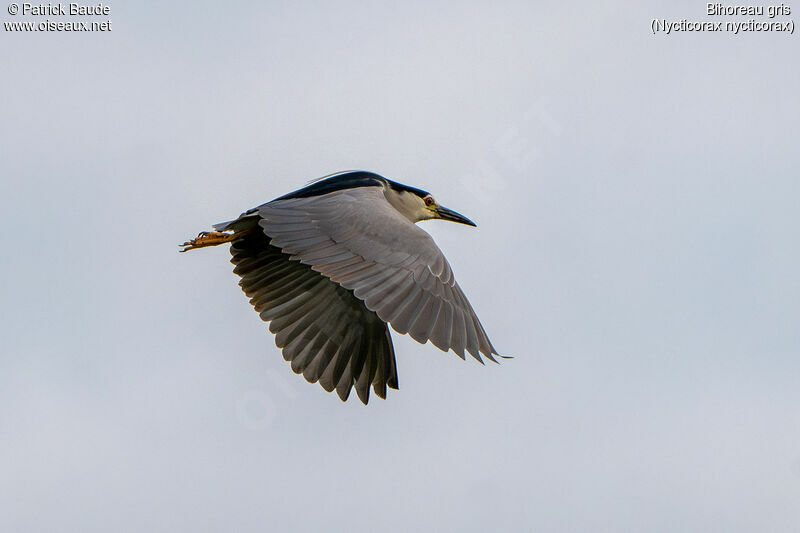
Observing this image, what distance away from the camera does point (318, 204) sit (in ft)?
27.2

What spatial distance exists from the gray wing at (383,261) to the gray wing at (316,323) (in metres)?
0.67

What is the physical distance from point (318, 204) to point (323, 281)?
877 mm

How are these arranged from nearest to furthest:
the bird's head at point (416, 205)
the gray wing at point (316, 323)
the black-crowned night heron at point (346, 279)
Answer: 1. the black-crowned night heron at point (346, 279)
2. the gray wing at point (316, 323)
3. the bird's head at point (416, 205)

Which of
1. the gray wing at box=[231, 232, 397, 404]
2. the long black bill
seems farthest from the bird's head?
the gray wing at box=[231, 232, 397, 404]

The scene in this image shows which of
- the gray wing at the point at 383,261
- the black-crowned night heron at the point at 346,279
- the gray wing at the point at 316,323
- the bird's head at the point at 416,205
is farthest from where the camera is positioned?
the bird's head at the point at 416,205

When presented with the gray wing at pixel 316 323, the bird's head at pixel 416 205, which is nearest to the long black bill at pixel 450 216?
the bird's head at pixel 416 205

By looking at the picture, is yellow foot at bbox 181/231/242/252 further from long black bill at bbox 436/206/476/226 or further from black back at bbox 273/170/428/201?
long black bill at bbox 436/206/476/226

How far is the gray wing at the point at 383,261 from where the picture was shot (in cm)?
693

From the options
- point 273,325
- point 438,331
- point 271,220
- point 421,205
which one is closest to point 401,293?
point 438,331

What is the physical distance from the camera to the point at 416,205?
33.7 feet

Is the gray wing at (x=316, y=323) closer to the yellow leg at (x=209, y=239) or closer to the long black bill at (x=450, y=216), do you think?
the yellow leg at (x=209, y=239)

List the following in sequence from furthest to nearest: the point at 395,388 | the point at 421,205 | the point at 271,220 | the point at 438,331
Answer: the point at 421,205 → the point at 395,388 → the point at 271,220 → the point at 438,331

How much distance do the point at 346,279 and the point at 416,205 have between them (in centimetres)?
316

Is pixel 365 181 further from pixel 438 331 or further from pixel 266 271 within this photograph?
pixel 438 331
